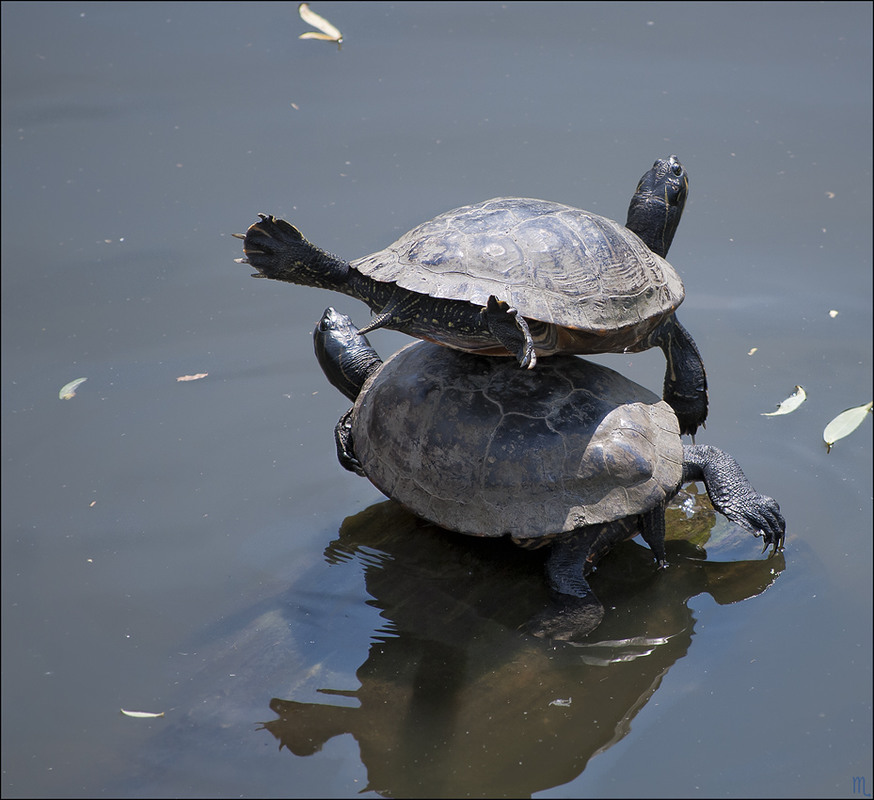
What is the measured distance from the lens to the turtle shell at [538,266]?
10.3 feet

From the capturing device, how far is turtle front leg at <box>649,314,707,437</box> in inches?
157

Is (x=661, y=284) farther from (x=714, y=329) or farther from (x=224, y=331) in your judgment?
(x=224, y=331)

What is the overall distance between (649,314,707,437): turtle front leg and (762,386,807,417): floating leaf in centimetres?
57

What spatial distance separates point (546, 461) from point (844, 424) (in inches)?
69.6

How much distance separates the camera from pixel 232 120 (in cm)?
643

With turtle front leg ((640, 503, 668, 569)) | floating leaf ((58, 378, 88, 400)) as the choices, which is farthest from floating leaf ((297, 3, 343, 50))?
turtle front leg ((640, 503, 668, 569))

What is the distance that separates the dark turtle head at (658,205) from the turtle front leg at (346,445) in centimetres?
151

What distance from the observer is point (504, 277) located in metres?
3.16

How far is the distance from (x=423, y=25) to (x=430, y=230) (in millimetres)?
→ 4521

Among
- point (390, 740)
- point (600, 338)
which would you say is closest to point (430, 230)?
point (600, 338)

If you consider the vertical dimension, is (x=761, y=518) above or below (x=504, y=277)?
below

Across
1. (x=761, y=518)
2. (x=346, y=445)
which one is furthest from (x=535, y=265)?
(x=761, y=518)

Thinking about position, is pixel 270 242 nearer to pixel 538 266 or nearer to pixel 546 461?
pixel 538 266

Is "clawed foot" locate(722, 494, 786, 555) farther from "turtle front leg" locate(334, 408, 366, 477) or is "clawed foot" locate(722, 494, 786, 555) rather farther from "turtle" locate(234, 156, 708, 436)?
"turtle front leg" locate(334, 408, 366, 477)
